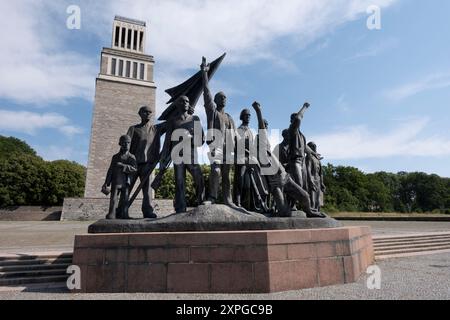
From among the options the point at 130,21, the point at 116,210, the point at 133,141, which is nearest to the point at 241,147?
the point at 133,141

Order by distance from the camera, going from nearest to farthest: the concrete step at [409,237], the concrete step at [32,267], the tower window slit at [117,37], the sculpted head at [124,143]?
the concrete step at [32,267], the sculpted head at [124,143], the concrete step at [409,237], the tower window slit at [117,37]

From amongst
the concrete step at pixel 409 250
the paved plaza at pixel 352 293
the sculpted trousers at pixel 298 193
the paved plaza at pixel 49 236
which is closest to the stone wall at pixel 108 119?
the paved plaza at pixel 49 236

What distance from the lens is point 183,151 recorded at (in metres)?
7.36

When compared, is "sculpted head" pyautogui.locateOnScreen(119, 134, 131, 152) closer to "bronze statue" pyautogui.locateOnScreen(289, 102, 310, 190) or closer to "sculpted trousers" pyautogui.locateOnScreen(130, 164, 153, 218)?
"sculpted trousers" pyautogui.locateOnScreen(130, 164, 153, 218)

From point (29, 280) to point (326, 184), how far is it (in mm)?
60250

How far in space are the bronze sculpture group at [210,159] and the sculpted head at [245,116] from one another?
139mm

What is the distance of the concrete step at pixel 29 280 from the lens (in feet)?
21.4

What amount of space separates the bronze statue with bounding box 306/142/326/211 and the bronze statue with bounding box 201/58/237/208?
11.9ft

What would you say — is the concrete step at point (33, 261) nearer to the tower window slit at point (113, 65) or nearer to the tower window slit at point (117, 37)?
the tower window slit at point (113, 65)

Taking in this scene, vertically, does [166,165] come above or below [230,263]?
above
